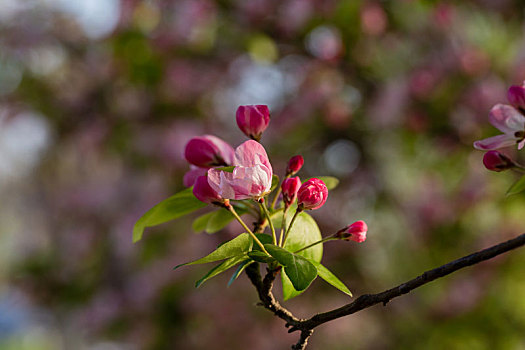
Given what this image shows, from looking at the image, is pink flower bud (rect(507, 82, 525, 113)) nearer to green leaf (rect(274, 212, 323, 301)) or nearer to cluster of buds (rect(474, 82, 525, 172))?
cluster of buds (rect(474, 82, 525, 172))

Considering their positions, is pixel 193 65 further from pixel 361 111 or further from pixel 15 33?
pixel 15 33

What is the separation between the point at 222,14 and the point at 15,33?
1.25m

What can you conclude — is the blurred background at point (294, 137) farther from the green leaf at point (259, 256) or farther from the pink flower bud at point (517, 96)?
the green leaf at point (259, 256)

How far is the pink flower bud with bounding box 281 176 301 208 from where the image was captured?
1.49 feet

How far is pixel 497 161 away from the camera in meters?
0.43

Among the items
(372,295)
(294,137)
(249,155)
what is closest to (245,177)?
(249,155)

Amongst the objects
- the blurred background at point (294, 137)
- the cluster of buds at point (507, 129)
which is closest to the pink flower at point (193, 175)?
the cluster of buds at point (507, 129)

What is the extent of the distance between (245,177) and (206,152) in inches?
3.5

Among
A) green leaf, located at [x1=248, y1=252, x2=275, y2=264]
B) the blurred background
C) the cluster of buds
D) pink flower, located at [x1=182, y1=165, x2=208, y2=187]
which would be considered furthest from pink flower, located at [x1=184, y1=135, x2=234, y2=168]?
the blurred background

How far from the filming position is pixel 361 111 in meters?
1.96

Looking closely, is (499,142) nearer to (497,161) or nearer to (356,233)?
(497,161)

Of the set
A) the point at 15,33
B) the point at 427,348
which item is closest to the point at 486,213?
the point at 427,348

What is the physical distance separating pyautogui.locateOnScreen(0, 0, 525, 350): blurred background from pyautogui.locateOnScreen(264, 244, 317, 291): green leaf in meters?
1.05

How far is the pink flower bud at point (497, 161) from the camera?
0.43 metres
